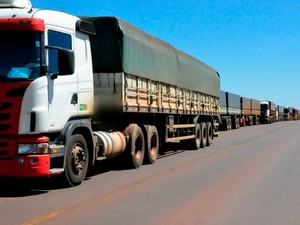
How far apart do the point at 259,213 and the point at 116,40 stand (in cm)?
595

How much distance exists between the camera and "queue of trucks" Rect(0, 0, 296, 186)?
751 cm

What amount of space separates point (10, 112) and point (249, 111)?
5290 cm

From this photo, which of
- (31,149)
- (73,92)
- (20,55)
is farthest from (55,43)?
(31,149)

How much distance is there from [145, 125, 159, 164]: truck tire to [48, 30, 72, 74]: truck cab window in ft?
15.7

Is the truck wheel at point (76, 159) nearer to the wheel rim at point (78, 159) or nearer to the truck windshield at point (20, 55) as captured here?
the wheel rim at point (78, 159)

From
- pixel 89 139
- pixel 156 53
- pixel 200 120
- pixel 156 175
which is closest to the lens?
pixel 89 139

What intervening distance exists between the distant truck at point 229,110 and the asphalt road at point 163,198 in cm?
2965

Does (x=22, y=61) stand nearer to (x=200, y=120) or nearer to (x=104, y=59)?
(x=104, y=59)

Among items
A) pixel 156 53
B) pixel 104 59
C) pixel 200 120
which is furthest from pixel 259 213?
pixel 200 120

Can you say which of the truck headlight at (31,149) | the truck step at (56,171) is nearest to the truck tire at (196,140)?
the truck step at (56,171)

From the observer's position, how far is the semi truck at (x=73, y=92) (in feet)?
24.6

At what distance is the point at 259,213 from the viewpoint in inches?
259

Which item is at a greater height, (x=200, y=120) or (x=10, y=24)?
(x=10, y=24)

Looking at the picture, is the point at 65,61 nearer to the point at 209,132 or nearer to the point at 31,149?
the point at 31,149
